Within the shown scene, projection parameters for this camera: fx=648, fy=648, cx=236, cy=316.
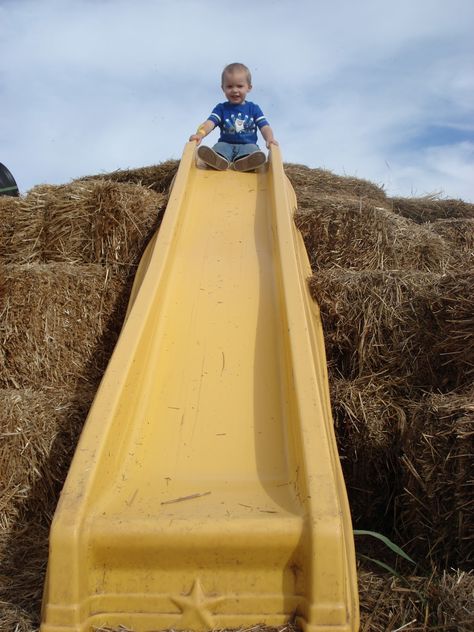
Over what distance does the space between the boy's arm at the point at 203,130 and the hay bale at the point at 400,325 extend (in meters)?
2.11

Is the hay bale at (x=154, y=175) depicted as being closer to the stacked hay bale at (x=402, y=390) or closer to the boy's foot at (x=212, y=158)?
the boy's foot at (x=212, y=158)

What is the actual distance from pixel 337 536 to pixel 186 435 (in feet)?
2.51

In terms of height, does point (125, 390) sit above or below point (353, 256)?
below

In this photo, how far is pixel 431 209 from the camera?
6.80 metres

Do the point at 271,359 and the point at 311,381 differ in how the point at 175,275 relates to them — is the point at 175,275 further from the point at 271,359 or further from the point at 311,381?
the point at 311,381

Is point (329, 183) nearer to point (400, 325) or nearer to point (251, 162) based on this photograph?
point (251, 162)

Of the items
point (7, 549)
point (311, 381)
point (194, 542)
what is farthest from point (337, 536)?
point (7, 549)

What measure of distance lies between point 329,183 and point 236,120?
45.2 inches

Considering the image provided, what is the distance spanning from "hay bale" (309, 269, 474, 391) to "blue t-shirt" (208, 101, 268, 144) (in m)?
2.53

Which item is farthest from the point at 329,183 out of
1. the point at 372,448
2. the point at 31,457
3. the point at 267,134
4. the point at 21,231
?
the point at 31,457

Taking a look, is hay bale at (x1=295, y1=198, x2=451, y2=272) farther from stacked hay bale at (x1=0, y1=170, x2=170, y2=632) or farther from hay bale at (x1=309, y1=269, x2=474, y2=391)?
stacked hay bale at (x1=0, y1=170, x2=170, y2=632)

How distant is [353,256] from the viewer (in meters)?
4.13

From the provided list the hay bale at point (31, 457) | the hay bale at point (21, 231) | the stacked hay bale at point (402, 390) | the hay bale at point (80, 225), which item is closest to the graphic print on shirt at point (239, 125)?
the stacked hay bale at point (402, 390)

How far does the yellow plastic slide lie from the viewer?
1.95 meters
